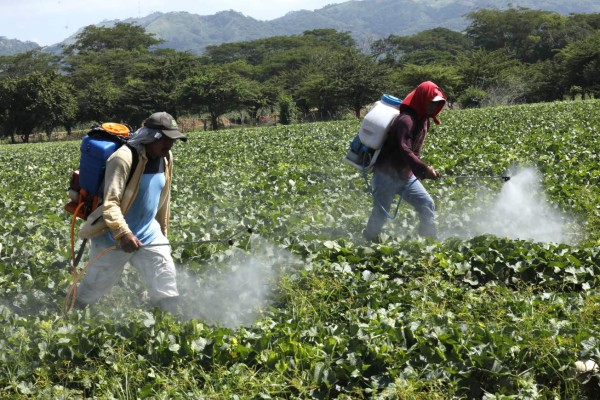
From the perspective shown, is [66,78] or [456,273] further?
[66,78]

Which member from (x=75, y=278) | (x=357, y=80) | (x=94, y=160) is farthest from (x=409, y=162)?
(x=357, y=80)

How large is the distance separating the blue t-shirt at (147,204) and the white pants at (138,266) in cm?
11

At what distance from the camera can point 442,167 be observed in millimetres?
11234

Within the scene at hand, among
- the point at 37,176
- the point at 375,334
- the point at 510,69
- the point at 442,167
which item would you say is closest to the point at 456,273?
the point at 375,334

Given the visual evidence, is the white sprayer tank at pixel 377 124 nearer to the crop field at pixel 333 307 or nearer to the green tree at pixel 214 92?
the crop field at pixel 333 307

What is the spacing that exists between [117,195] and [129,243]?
1.21ft

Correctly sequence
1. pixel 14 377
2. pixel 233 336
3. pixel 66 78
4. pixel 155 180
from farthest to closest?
pixel 66 78, pixel 155 180, pixel 233 336, pixel 14 377

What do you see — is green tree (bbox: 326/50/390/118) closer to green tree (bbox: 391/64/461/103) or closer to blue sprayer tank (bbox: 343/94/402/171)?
green tree (bbox: 391/64/461/103)

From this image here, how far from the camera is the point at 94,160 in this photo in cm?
427

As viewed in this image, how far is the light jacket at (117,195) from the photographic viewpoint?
4156mm

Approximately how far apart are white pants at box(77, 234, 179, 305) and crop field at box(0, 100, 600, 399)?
184mm

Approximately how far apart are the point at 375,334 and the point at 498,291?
153cm

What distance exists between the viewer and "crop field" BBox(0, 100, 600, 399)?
3.48 m

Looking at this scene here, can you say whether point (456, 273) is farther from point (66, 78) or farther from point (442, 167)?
point (66, 78)
